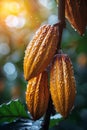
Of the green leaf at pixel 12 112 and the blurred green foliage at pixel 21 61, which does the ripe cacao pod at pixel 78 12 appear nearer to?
the green leaf at pixel 12 112

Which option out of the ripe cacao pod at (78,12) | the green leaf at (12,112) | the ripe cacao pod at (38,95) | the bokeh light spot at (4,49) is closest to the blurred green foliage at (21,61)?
the bokeh light spot at (4,49)

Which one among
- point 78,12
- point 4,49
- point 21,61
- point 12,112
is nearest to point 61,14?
point 78,12

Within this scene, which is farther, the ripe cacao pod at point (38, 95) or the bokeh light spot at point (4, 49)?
the bokeh light spot at point (4, 49)

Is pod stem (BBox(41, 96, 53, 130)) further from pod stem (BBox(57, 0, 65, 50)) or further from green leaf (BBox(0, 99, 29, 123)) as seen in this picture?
green leaf (BBox(0, 99, 29, 123))

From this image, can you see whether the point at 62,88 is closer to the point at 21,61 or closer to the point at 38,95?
the point at 38,95

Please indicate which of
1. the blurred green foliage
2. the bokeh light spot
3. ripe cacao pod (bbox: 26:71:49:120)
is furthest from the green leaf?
the bokeh light spot
